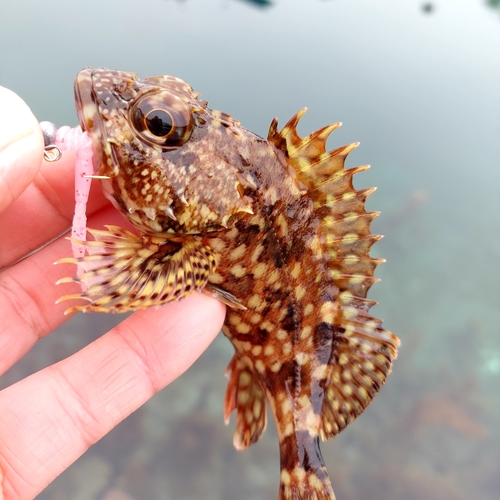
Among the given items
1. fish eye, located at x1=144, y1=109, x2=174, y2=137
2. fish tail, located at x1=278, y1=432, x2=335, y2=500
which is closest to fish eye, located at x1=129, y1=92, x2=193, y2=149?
fish eye, located at x1=144, y1=109, x2=174, y2=137

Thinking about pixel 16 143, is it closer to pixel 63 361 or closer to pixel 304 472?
pixel 63 361

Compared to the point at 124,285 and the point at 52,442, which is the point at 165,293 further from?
the point at 52,442

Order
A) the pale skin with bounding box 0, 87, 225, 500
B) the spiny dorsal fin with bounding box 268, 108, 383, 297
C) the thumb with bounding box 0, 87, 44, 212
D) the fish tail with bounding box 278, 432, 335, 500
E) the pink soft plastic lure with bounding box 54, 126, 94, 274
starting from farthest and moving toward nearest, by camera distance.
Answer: the fish tail with bounding box 278, 432, 335, 500 < the spiny dorsal fin with bounding box 268, 108, 383, 297 < the pale skin with bounding box 0, 87, 225, 500 < the pink soft plastic lure with bounding box 54, 126, 94, 274 < the thumb with bounding box 0, 87, 44, 212

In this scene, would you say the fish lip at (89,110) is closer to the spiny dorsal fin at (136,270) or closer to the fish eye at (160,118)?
the fish eye at (160,118)

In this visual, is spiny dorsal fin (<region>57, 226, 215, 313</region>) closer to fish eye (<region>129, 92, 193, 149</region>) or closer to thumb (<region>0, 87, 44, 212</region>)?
thumb (<region>0, 87, 44, 212</region>)

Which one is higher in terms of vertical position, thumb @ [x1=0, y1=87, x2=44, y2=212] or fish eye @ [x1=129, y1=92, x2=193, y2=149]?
fish eye @ [x1=129, y1=92, x2=193, y2=149]

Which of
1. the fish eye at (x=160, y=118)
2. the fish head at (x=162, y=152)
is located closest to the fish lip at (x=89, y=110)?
the fish head at (x=162, y=152)

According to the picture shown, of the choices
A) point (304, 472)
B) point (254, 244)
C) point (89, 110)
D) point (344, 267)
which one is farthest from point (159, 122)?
point (304, 472)
